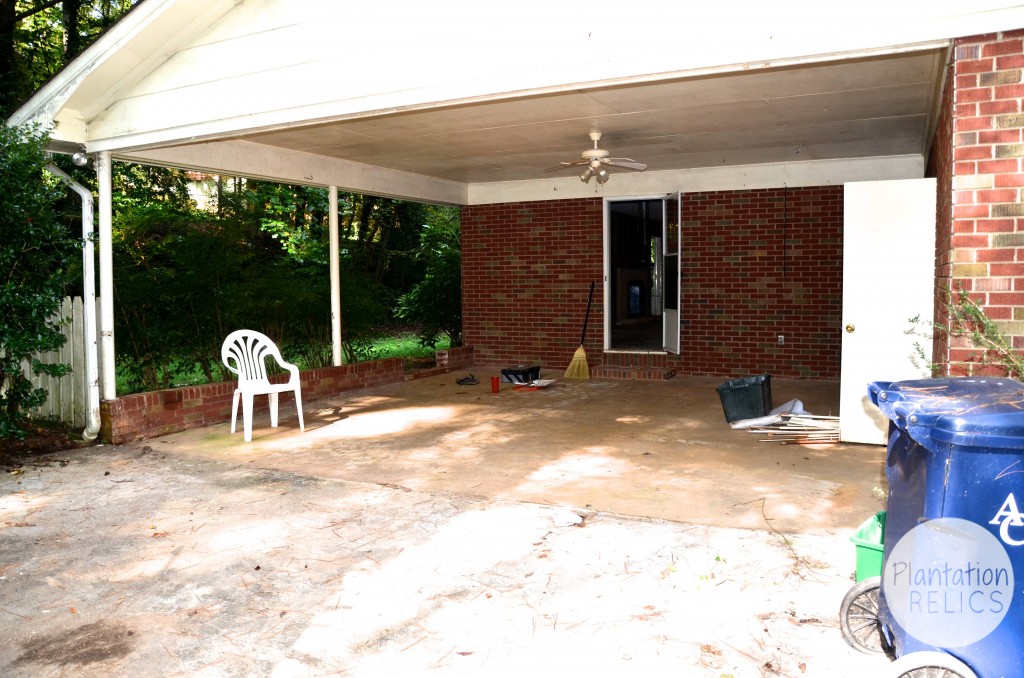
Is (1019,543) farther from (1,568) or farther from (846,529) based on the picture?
(1,568)

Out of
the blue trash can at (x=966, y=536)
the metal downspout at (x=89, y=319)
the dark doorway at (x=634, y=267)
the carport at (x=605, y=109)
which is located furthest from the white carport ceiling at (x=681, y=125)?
the dark doorway at (x=634, y=267)

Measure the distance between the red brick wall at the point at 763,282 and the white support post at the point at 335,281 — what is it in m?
4.50

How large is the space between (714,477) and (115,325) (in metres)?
5.47

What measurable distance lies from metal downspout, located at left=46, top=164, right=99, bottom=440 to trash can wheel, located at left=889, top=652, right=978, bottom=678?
6232 mm

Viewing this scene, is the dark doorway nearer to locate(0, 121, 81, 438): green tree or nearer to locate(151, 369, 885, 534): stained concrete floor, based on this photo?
locate(151, 369, 885, 534): stained concrete floor

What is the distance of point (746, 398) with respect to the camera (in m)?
6.76

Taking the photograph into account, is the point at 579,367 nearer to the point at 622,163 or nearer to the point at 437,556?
the point at 622,163

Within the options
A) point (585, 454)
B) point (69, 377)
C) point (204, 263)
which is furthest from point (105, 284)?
point (585, 454)

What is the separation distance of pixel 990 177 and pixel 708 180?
22.0 ft

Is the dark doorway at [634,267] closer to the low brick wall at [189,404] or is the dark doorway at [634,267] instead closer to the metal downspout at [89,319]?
the low brick wall at [189,404]

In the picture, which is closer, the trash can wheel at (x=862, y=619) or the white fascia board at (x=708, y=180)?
the trash can wheel at (x=862, y=619)

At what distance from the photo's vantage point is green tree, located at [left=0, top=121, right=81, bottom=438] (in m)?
5.56

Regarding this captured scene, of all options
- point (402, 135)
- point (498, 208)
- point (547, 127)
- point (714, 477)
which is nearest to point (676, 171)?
point (498, 208)

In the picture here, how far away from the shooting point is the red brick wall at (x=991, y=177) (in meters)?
3.34
